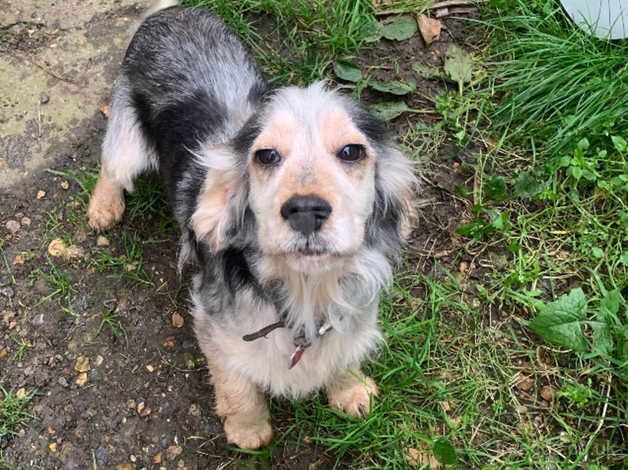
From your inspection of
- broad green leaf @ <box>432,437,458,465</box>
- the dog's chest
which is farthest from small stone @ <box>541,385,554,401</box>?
the dog's chest

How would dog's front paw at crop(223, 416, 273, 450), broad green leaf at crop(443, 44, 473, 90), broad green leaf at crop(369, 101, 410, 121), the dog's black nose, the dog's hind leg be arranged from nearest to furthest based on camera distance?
the dog's black nose < dog's front paw at crop(223, 416, 273, 450) < the dog's hind leg < broad green leaf at crop(369, 101, 410, 121) < broad green leaf at crop(443, 44, 473, 90)

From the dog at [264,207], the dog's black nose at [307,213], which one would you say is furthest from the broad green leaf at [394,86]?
the dog's black nose at [307,213]

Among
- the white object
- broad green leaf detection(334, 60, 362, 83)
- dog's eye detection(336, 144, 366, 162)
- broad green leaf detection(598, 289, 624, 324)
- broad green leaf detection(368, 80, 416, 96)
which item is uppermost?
dog's eye detection(336, 144, 366, 162)

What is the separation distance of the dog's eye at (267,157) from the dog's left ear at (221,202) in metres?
0.14

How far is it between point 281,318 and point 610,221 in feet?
7.23

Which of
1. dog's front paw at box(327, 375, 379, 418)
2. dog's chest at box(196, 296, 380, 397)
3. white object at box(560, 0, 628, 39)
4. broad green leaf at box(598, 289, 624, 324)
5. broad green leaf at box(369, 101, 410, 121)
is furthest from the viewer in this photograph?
broad green leaf at box(369, 101, 410, 121)

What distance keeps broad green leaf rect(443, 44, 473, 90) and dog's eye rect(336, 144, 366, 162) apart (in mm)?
2014

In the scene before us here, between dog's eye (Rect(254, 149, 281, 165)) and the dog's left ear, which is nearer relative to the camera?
dog's eye (Rect(254, 149, 281, 165))

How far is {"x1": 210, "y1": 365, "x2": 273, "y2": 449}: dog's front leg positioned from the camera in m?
3.00

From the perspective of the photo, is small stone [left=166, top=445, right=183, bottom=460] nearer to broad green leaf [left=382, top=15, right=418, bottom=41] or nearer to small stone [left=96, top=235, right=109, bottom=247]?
small stone [left=96, top=235, right=109, bottom=247]

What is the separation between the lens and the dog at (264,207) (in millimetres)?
2240

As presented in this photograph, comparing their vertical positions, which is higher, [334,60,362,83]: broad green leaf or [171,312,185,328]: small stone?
[334,60,362,83]: broad green leaf

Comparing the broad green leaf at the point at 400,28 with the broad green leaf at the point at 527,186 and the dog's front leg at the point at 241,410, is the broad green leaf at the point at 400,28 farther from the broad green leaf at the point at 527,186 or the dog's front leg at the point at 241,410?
the dog's front leg at the point at 241,410

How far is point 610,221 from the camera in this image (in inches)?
148
